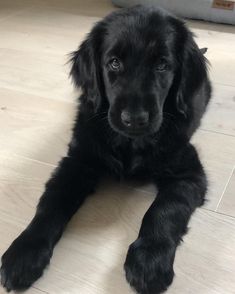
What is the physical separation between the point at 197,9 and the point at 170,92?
5.16ft

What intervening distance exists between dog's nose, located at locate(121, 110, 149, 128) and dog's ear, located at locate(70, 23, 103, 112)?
0.18 m

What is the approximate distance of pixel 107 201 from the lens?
1.20m

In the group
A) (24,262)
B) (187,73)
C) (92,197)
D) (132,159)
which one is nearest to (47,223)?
(24,262)

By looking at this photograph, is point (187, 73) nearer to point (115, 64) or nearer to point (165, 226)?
point (115, 64)

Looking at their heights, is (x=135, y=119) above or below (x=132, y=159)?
above

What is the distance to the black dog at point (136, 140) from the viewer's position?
95cm

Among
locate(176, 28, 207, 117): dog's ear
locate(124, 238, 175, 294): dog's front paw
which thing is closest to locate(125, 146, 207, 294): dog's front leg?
locate(124, 238, 175, 294): dog's front paw

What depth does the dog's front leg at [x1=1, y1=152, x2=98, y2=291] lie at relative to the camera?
92 cm

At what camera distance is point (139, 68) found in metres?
1.07

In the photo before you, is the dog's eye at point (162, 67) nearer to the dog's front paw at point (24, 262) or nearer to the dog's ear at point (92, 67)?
the dog's ear at point (92, 67)

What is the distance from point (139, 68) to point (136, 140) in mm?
227

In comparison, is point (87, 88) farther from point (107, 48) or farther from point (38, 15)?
point (38, 15)

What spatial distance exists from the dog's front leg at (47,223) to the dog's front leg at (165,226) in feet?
0.63

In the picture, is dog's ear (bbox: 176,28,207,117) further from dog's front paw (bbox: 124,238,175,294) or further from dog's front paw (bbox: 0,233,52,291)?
dog's front paw (bbox: 0,233,52,291)
